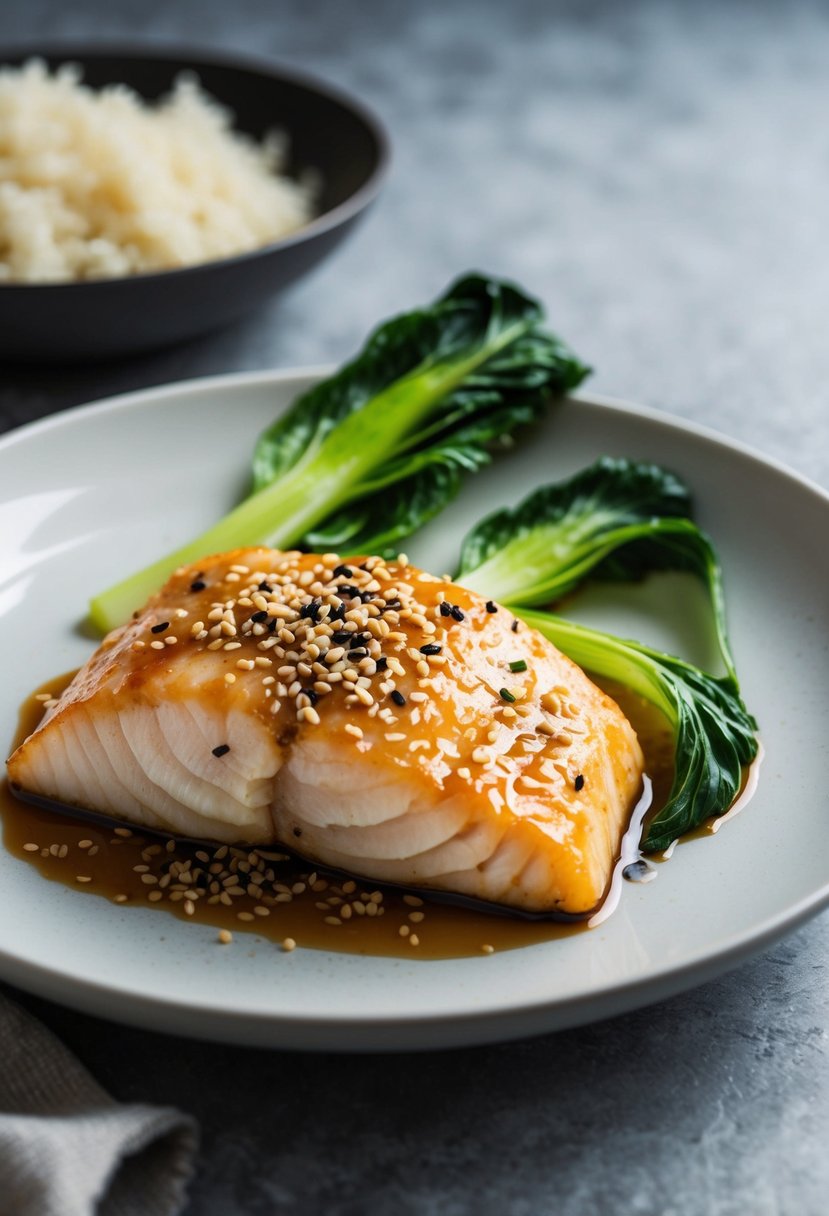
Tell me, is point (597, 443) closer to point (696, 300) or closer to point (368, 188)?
point (368, 188)

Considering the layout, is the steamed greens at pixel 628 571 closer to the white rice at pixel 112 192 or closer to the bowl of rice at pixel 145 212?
the bowl of rice at pixel 145 212

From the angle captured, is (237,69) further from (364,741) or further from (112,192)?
(364,741)

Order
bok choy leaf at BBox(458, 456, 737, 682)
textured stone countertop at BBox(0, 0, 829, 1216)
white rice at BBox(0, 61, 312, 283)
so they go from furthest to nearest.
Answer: white rice at BBox(0, 61, 312, 283), bok choy leaf at BBox(458, 456, 737, 682), textured stone countertop at BBox(0, 0, 829, 1216)

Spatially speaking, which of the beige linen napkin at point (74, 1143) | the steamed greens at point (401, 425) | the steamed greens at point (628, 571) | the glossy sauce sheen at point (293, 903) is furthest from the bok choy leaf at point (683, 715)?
the beige linen napkin at point (74, 1143)

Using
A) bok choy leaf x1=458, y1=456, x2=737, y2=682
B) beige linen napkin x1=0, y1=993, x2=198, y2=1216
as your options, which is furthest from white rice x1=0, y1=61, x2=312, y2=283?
beige linen napkin x1=0, y1=993, x2=198, y2=1216

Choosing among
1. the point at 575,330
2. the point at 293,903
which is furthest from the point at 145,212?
the point at 293,903

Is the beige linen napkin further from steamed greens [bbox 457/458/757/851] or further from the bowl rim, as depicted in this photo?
the bowl rim

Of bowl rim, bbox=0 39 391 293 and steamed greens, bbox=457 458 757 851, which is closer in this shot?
steamed greens, bbox=457 458 757 851

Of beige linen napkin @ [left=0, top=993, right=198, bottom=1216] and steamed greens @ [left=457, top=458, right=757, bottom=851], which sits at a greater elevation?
steamed greens @ [left=457, top=458, right=757, bottom=851]

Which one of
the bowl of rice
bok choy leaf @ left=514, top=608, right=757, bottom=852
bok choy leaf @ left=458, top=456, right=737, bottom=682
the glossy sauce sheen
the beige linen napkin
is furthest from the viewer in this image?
the bowl of rice
